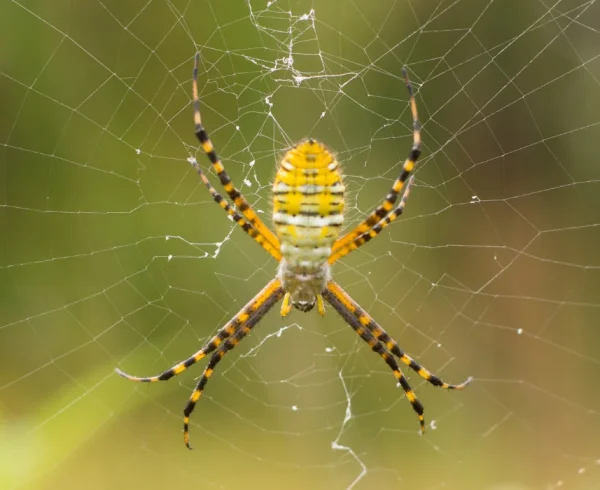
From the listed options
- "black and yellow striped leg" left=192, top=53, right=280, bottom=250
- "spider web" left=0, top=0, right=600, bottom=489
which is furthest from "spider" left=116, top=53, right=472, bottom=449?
"spider web" left=0, top=0, right=600, bottom=489

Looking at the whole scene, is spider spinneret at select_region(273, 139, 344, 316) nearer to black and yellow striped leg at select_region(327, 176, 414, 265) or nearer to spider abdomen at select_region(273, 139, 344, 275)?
spider abdomen at select_region(273, 139, 344, 275)

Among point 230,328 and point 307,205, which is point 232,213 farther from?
point 230,328

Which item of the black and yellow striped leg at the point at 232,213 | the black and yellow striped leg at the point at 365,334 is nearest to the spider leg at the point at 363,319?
the black and yellow striped leg at the point at 365,334

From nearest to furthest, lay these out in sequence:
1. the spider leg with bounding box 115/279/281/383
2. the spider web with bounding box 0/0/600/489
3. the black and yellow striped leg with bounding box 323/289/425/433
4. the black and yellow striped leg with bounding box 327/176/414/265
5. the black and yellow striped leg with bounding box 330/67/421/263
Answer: the black and yellow striped leg with bounding box 330/67/421/263 < the black and yellow striped leg with bounding box 327/176/414/265 < the spider leg with bounding box 115/279/281/383 < the black and yellow striped leg with bounding box 323/289/425/433 < the spider web with bounding box 0/0/600/489

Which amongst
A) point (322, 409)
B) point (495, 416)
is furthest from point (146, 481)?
point (495, 416)

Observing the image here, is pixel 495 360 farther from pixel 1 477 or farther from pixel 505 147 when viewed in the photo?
pixel 1 477

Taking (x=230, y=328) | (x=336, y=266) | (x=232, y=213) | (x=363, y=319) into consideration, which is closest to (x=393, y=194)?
(x=232, y=213)

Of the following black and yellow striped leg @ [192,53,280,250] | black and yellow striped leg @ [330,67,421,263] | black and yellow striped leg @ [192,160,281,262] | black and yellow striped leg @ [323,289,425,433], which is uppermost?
black and yellow striped leg @ [330,67,421,263]
